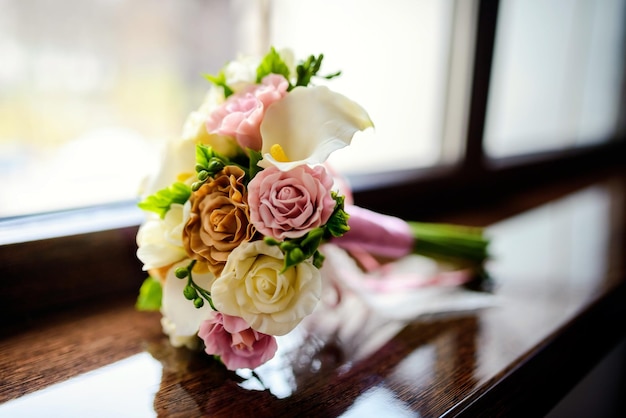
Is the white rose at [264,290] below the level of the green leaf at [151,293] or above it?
above

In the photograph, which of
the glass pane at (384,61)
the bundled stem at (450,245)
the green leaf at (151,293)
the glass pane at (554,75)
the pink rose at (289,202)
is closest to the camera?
Answer: the pink rose at (289,202)

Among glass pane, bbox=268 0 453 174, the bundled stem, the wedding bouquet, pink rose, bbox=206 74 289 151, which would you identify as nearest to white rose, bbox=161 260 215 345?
the wedding bouquet

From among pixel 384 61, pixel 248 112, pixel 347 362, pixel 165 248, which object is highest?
pixel 384 61

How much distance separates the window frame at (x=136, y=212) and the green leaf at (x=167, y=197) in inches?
6.8

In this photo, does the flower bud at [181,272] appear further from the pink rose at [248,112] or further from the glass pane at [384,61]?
the glass pane at [384,61]

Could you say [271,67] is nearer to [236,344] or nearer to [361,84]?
[236,344]

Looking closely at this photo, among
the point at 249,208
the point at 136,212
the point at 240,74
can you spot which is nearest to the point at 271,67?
the point at 240,74

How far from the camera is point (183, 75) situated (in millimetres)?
587

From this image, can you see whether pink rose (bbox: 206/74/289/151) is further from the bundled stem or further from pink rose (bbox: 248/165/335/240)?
the bundled stem

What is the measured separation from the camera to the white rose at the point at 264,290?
301mm

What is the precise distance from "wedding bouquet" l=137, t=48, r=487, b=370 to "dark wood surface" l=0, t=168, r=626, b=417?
0.04 metres

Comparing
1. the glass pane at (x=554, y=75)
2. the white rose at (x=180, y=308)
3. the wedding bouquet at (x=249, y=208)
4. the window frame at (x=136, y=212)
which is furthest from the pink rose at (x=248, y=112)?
the glass pane at (x=554, y=75)

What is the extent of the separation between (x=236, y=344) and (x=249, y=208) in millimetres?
98

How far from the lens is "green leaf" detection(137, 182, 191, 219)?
34 centimetres
